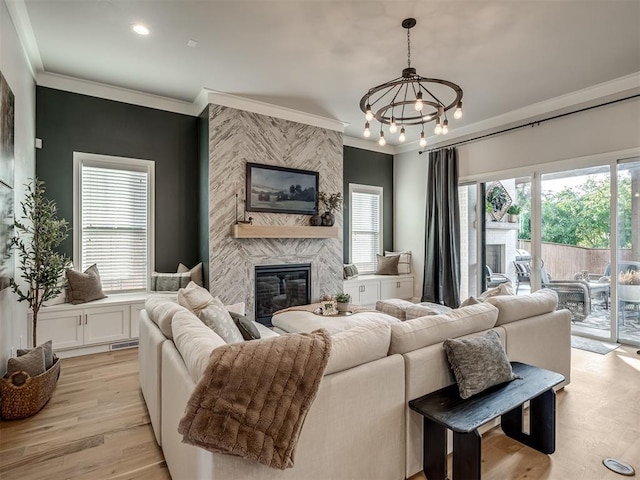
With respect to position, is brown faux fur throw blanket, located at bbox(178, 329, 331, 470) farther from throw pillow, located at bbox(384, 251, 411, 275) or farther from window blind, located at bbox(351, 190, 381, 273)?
throw pillow, located at bbox(384, 251, 411, 275)

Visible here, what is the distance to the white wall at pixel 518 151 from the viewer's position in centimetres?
409

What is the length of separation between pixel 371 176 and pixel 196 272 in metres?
3.83

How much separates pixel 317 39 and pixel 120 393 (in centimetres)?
365

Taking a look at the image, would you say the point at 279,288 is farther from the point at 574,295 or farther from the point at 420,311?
the point at 574,295

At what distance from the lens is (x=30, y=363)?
8.62 feet

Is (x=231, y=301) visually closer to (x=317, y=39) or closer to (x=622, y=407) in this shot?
(x=317, y=39)

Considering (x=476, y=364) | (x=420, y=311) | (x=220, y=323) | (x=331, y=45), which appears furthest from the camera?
(x=420, y=311)

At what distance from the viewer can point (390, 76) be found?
3949 millimetres

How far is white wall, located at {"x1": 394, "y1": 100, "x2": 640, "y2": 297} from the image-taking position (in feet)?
13.4

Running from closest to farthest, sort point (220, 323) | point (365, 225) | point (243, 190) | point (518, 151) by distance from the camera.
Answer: point (220, 323) → point (243, 190) → point (518, 151) → point (365, 225)

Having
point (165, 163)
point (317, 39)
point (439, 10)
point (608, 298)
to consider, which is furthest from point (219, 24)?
point (608, 298)

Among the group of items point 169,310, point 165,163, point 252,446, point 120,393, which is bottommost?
point 120,393

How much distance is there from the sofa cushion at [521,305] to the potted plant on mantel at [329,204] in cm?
315

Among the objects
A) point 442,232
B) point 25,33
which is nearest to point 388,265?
point 442,232
